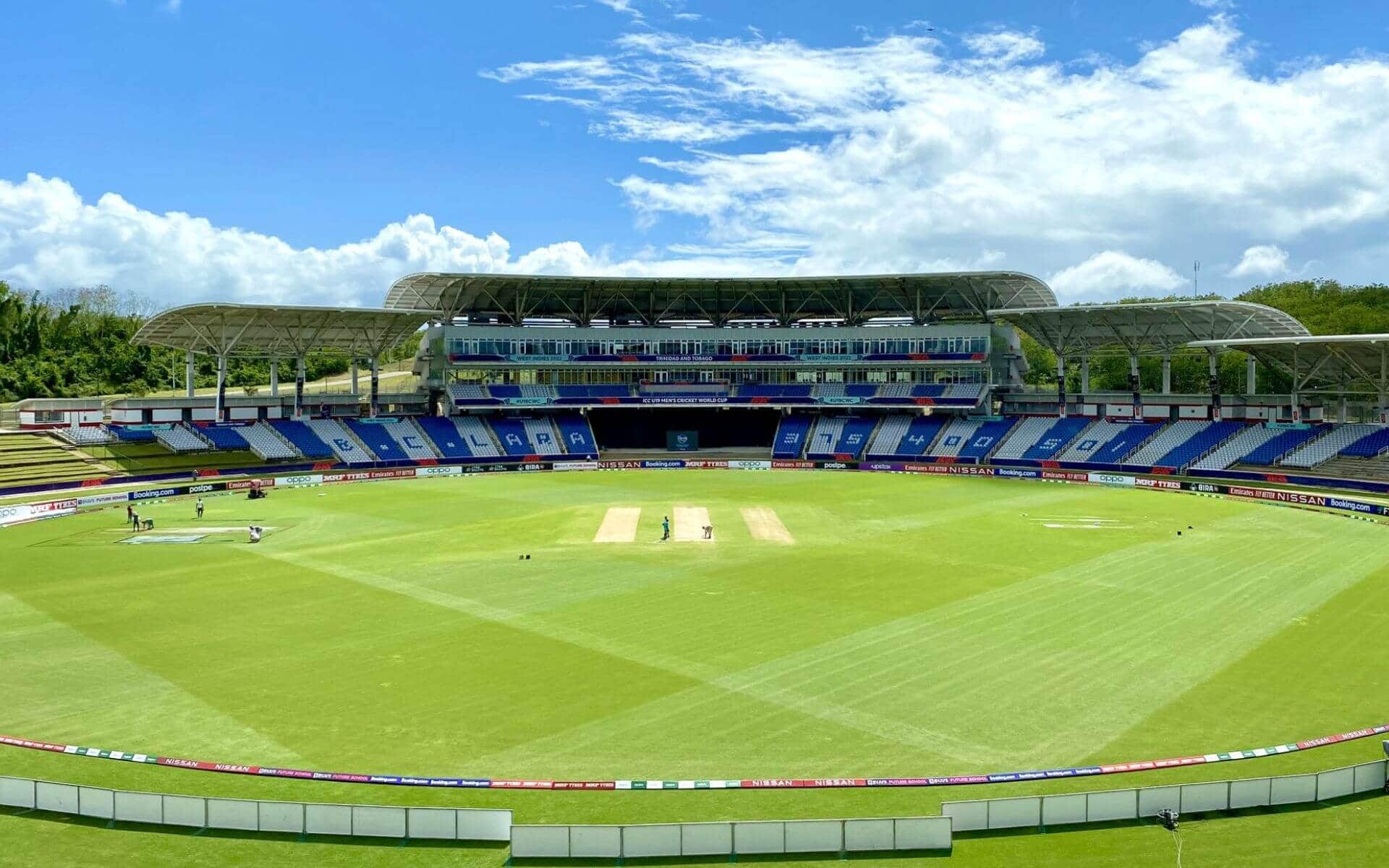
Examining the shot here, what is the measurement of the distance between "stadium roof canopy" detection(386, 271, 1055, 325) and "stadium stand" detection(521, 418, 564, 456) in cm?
1108

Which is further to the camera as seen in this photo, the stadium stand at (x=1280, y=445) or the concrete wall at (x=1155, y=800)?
the stadium stand at (x=1280, y=445)

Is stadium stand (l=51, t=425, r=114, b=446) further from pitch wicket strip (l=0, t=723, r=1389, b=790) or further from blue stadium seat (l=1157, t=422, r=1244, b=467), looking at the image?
blue stadium seat (l=1157, t=422, r=1244, b=467)

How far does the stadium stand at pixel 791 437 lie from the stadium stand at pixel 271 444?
4404 centimetres

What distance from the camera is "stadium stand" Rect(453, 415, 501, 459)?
90.1 metres

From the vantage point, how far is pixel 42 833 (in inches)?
620

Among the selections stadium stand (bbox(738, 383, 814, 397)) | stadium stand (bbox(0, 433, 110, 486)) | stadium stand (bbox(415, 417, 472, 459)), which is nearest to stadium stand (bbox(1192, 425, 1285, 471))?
stadium stand (bbox(738, 383, 814, 397))

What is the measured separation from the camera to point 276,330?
84688 mm

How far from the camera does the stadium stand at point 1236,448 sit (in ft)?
245

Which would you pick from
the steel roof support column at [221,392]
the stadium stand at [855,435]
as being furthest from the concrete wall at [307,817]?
the stadium stand at [855,435]

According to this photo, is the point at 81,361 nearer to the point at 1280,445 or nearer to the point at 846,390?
the point at 846,390

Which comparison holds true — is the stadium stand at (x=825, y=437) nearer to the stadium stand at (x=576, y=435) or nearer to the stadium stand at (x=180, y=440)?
the stadium stand at (x=576, y=435)

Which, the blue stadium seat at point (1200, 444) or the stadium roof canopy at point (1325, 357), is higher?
the stadium roof canopy at point (1325, 357)

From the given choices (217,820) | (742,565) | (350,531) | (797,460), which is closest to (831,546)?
(742,565)

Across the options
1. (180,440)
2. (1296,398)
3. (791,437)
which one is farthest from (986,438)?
(180,440)
